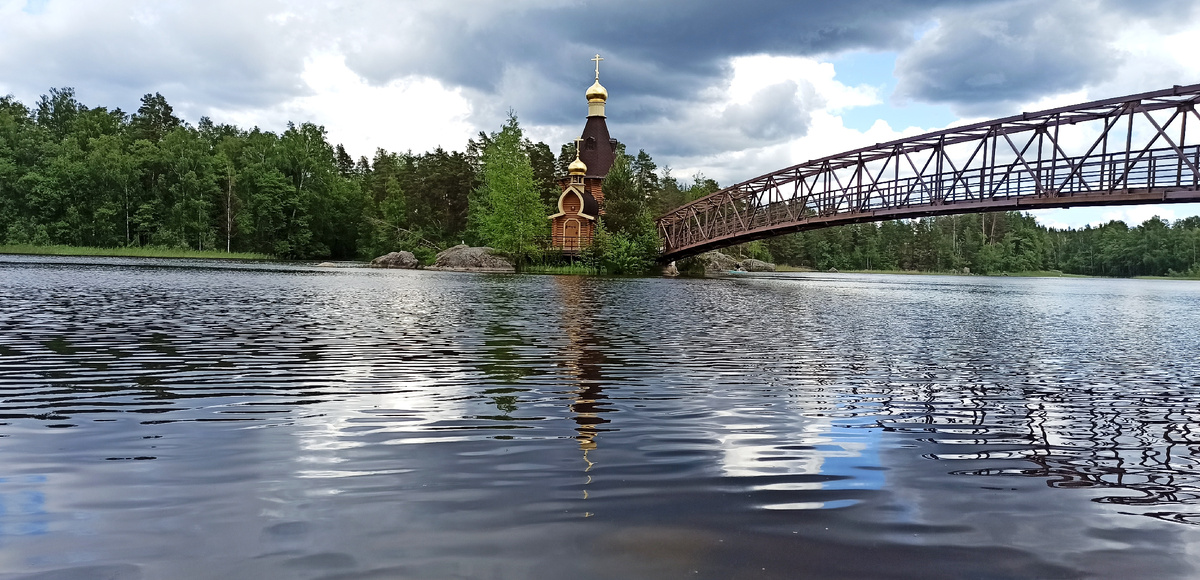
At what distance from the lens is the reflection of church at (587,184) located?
82.4m

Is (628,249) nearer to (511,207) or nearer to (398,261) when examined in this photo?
(511,207)

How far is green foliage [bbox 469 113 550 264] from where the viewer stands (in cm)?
7581

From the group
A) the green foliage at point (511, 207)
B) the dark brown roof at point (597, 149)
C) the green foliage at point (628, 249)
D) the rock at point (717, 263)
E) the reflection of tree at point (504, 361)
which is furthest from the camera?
the rock at point (717, 263)

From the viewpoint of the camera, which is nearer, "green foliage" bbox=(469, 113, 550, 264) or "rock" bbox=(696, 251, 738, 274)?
"green foliage" bbox=(469, 113, 550, 264)

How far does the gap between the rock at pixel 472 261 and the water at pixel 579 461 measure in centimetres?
5656

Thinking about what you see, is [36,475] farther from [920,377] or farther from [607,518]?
[920,377]

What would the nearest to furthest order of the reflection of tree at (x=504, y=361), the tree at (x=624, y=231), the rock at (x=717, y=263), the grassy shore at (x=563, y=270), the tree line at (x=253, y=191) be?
the reflection of tree at (x=504, y=361) → the tree at (x=624, y=231) → the grassy shore at (x=563, y=270) → the tree line at (x=253, y=191) → the rock at (x=717, y=263)

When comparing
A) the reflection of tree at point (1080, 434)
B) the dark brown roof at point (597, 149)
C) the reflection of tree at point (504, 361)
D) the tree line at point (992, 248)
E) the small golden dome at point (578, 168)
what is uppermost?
the dark brown roof at point (597, 149)

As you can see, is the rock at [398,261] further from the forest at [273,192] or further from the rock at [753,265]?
the rock at [753,265]

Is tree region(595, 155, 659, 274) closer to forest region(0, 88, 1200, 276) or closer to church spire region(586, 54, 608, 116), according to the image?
forest region(0, 88, 1200, 276)

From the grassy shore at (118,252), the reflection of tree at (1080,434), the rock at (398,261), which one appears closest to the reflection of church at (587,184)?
the rock at (398,261)

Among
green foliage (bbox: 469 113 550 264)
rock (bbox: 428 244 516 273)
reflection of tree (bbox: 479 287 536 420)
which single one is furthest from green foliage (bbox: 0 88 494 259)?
reflection of tree (bbox: 479 287 536 420)

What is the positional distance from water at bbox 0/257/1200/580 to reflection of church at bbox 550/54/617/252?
62.4m

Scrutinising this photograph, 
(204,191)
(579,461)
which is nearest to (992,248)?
(204,191)
